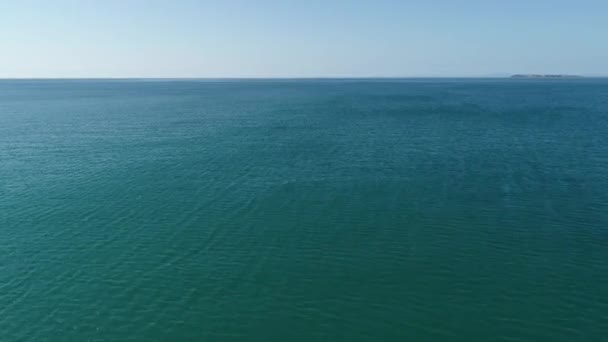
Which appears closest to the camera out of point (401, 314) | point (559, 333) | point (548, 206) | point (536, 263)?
point (559, 333)

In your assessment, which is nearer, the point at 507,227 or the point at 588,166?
the point at 507,227

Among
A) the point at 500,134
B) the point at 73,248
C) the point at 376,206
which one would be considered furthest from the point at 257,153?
the point at 500,134

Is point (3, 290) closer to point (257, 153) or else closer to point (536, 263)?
point (536, 263)

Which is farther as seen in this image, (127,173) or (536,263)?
(127,173)

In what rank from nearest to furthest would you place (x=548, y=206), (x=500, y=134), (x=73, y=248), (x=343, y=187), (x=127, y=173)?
(x=73, y=248) → (x=548, y=206) → (x=343, y=187) → (x=127, y=173) → (x=500, y=134)

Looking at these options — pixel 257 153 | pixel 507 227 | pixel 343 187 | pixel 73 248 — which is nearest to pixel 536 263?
pixel 507 227

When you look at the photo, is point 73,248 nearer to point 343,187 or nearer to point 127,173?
point 127,173
